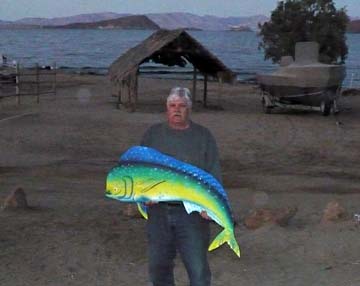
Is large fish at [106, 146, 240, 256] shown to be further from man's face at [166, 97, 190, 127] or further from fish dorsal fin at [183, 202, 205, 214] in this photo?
man's face at [166, 97, 190, 127]

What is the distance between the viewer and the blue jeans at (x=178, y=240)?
4523 millimetres

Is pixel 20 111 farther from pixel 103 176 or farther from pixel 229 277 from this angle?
pixel 229 277

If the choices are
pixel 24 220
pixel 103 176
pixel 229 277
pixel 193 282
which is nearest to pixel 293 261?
pixel 229 277

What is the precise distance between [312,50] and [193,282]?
20831 mm

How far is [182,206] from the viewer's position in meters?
4.52

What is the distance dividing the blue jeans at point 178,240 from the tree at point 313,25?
32.6 m

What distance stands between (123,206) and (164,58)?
642 inches

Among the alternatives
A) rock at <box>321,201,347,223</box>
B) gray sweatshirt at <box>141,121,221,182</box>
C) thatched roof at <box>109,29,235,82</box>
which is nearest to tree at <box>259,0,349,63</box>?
thatched roof at <box>109,29,235,82</box>

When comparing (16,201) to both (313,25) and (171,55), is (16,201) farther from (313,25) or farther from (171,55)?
(313,25)

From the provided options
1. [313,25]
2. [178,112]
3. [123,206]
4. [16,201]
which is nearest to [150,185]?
[178,112]

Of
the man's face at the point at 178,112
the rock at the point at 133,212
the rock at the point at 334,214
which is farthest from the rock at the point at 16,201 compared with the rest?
the man's face at the point at 178,112

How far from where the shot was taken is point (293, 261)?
6656mm

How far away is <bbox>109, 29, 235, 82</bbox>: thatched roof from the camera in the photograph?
22945 mm

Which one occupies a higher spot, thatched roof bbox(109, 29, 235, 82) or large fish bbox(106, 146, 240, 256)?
large fish bbox(106, 146, 240, 256)
